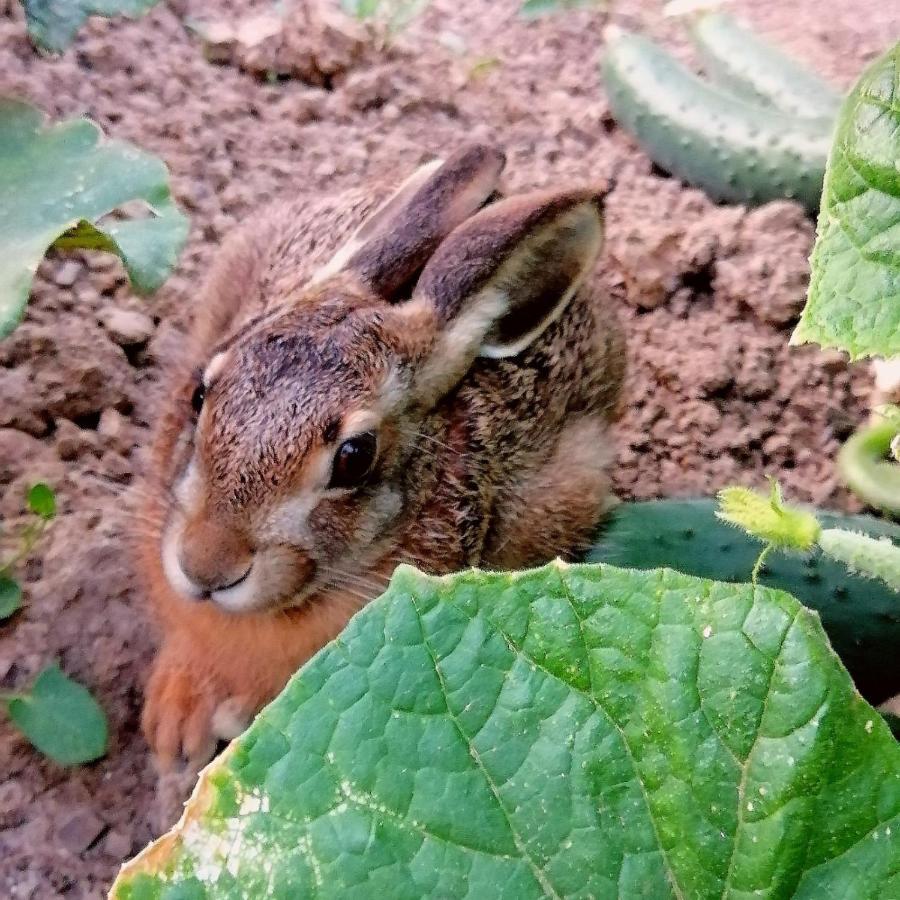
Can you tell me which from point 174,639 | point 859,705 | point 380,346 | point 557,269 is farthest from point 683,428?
point 859,705

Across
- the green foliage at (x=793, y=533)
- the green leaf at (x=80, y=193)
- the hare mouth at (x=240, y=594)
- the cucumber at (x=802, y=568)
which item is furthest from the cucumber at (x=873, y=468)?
the green leaf at (x=80, y=193)

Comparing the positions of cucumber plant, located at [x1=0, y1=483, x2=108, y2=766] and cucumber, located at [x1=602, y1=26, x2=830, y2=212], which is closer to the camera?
cucumber plant, located at [x1=0, y1=483, x2=108, y2=766]

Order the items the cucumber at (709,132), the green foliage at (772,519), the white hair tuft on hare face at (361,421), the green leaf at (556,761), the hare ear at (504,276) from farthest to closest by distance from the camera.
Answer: the cucumber at (709,132)
the hare ear at (504,276)
the white hair tuft on hare face at (361,421)
the green foliage at (772,519)
the green leaf at (556,761)

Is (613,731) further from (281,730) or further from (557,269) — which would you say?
(557,269)

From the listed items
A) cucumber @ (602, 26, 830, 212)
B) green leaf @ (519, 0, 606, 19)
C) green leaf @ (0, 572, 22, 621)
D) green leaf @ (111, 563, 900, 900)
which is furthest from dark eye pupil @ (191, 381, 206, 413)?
green leaf @ (519, 0, 606, 19)

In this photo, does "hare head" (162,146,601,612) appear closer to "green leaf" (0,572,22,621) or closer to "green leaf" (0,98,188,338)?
"green leaf" (0,98,188,338)

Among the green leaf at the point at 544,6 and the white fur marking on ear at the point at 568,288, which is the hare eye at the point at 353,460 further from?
the green leaf at the point at 544,6
